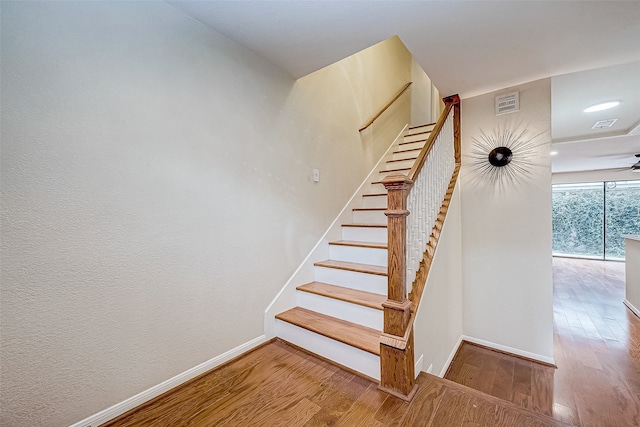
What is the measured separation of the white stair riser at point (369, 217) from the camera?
2.74 metres

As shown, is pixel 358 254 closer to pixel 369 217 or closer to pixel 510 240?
pixel 369 217

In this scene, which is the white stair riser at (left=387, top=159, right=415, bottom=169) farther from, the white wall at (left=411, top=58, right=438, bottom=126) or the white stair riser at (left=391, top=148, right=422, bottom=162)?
the white wall at (left=411, top=58, right=438, bottom=126)

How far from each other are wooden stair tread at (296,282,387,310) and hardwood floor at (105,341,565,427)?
1.43ft

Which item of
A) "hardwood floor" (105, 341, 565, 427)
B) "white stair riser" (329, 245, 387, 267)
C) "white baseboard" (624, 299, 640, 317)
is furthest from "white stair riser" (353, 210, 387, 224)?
"white baseboard" (624, 299, 640, 317)

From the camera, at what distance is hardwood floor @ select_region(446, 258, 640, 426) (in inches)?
74.4

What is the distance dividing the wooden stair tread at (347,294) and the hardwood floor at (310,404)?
17.2 inches

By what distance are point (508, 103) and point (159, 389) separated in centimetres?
354

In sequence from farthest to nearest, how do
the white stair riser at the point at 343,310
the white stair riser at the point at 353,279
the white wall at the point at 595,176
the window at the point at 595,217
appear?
the window at the point at 595,217
the white wall at the point at 595,176
the white stair riser at the point at 353,279
the white stair riser at the point at 343,310

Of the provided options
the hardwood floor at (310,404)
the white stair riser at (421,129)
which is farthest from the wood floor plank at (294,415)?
the white stair riser at (421,129)

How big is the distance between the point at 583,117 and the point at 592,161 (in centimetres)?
354

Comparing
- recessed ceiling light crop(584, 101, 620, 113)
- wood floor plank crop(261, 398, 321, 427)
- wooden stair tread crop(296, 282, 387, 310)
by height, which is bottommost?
wood floor plank crop(261, 398, 321, 427)

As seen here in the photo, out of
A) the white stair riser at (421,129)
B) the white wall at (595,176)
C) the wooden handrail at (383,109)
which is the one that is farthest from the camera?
the white wall at (595,176)

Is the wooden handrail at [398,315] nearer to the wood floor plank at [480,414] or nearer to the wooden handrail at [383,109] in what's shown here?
the wood floor plank at [480,414]

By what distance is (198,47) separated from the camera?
1.62 m
